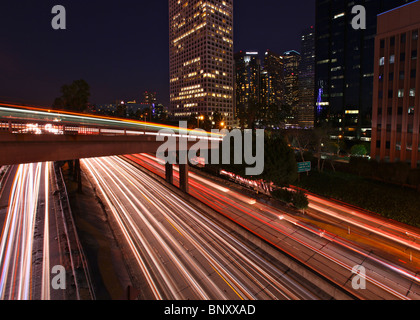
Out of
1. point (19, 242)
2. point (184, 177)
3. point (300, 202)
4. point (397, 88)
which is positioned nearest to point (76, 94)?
point (184, 177)

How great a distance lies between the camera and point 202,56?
431 feet

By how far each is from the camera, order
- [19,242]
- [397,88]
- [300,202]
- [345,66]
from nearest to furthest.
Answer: [19,242]
[300,202]
[397,88]
[345,66]

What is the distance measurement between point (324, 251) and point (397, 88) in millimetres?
36637

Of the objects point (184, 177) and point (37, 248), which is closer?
point (37, 248)

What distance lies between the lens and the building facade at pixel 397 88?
34344mm

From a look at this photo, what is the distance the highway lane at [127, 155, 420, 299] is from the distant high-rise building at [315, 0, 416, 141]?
55.3 meters

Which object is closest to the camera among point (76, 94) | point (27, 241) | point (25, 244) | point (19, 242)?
point (25, 244)

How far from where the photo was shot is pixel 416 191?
25078 mm

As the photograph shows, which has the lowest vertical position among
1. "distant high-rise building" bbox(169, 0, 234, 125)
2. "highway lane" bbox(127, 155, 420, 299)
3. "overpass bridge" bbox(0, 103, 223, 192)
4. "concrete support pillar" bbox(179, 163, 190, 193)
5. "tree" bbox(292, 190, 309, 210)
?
"highway lane" bbox(127, 155, 420, 299)

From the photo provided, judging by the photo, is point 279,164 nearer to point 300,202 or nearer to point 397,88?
point 300,202

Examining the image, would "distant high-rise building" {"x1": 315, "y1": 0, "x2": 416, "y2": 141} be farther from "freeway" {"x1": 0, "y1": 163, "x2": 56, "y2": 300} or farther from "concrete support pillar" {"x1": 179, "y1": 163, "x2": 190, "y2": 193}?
"freeway" {"x1": 0, "y1": 163, "x2": 56, "y2": 300}

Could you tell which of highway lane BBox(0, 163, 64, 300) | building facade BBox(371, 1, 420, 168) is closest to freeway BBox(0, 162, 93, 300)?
highway lane BBox(0, 163, 64, 300)

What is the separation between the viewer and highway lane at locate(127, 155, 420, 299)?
41.9 ft
